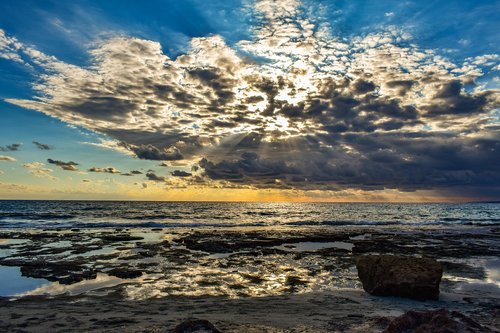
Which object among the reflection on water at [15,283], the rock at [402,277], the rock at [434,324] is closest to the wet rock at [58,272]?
the reflection on water at [15,283]

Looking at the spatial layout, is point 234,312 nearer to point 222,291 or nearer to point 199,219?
point 222,291

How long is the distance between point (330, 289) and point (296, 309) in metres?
4.18

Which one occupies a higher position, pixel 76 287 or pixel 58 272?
pixel 58 272

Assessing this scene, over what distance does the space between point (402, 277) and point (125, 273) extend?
1337cm

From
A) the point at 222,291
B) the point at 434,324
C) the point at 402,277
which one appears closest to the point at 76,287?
the point at 222,291

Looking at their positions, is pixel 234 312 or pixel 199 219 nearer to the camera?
pixel 234 312

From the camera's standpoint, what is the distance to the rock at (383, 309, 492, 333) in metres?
6.98

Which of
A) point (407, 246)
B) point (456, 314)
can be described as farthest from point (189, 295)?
point (407, 246)

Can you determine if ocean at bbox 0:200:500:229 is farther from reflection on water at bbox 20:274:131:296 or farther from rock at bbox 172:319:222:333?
rock at bbox 172:319:222:333

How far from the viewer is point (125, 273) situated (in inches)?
703

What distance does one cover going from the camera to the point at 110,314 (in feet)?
34.8

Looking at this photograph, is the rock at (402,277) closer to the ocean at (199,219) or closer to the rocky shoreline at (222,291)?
the rocky shoreline at (222,291)

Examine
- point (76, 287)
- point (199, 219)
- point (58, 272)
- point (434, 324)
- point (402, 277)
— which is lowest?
point (199, 219)

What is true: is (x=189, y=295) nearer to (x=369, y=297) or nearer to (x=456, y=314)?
(x=369, y=297)
